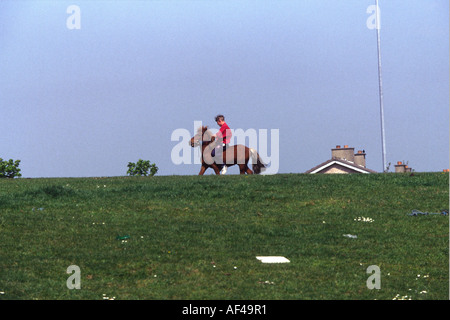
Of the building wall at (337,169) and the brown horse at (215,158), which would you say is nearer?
the brown horse at (215,158)

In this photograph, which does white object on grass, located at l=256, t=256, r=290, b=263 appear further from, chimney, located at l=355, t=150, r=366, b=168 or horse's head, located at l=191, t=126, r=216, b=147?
chimney, located at l=355, t=150, r=366, b=168

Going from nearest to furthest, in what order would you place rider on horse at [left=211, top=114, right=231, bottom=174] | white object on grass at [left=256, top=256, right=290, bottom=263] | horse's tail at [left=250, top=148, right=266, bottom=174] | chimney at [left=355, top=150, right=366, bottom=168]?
white object on grass at [left=256, top=256, right=290, bottom=263] < rider on horse at [left=211, top=114, right=231, bottom=174] < horse's tail at [left=250, top=148, right=266, bottom=174] < chimney at [left=355, top=150, right=366, bottom=168]

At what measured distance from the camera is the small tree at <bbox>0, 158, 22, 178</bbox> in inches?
1880

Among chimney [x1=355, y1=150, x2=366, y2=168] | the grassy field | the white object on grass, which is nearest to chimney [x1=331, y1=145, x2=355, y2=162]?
chimney [x1=355, y1=150, x2=366, y2=168]

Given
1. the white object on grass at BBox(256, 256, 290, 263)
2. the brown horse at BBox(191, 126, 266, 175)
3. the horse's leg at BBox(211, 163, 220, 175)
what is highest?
the brown horse at BBox(191, 126, 266, 175)

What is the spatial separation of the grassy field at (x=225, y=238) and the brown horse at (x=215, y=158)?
4.02 meters

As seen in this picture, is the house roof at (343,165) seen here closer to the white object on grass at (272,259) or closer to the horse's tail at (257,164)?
the horse's tail at (257,164)

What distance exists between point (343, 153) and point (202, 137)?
26.1 metres

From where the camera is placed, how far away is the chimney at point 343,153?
54.7m

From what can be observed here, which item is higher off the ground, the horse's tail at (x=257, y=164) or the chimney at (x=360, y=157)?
the chimney at (x=360, y=157)

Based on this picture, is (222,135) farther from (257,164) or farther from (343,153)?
(343,153)

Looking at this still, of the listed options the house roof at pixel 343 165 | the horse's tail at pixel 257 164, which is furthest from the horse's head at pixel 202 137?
the house roof at pixel 343 165

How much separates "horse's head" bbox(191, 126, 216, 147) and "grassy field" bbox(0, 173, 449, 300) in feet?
14.1
